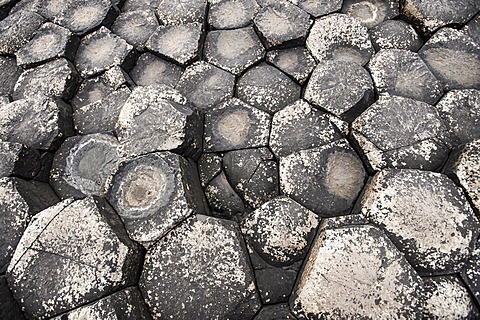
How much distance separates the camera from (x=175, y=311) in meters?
1.10

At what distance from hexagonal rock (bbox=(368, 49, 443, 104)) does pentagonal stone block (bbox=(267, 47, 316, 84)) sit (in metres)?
0.24

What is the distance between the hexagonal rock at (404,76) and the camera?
4.52 ft

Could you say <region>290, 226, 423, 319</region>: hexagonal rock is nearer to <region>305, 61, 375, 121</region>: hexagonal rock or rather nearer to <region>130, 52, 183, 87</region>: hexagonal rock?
<region>305, 61, 375, 121</region>: hexagonal rock

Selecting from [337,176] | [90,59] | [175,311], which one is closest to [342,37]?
[337,176]

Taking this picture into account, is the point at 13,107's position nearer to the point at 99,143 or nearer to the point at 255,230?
the point at 99,143

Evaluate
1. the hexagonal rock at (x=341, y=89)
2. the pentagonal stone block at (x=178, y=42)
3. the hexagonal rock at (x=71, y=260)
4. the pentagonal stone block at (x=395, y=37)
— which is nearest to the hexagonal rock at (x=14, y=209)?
the hexagonal rock at (x=71, y=260)

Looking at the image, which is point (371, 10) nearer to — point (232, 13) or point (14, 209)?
point (232, 13)

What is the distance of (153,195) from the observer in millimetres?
1204

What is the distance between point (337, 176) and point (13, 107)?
1.23 metres

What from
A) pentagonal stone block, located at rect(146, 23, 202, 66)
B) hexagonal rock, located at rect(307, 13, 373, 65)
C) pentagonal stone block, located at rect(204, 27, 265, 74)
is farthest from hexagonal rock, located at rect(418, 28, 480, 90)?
pentagonal stone block, located at rect(146, 23, 202, 66)

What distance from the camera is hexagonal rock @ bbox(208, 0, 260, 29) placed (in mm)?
1733

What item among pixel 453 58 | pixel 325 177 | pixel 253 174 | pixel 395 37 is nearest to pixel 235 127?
pixel 253 174

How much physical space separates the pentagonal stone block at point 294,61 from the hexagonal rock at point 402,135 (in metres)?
0.34

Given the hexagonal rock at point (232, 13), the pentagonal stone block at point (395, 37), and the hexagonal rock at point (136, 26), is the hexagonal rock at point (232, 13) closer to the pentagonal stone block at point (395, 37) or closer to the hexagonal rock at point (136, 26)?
the hexagonal rock at point (136, 26)
